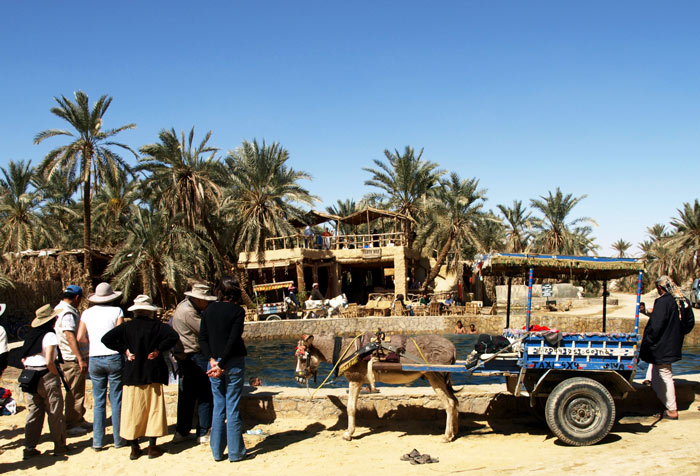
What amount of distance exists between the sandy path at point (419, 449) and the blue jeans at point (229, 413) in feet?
Answer: 0.50

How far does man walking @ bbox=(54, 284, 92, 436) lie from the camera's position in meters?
6.50

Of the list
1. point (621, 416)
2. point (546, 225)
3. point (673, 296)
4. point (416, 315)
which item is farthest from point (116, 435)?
point (546, 225)

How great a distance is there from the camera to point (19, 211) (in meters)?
31.7

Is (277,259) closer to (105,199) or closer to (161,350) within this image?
(105,199)

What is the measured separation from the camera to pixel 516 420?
731cm

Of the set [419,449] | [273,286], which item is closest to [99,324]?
[419,449]

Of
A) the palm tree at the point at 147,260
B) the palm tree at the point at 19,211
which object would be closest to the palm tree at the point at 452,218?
the palm tree at the point at 147,260

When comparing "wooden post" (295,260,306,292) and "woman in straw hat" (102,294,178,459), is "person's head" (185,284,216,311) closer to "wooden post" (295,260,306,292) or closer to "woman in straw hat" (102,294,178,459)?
"woman in straw hat" (102,294,178,459)

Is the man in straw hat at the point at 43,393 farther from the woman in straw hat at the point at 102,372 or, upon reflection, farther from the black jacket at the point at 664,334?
the black jacket at the point at 664,334

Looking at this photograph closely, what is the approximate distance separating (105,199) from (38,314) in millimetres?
30160

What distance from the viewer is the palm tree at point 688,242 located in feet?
128

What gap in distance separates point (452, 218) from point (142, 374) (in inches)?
1160

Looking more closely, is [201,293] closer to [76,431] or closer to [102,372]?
[102,372]

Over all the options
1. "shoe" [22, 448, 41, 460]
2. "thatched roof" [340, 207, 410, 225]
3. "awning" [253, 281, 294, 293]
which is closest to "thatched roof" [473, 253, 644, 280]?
"shoe" [22, 448, 41, 460]
